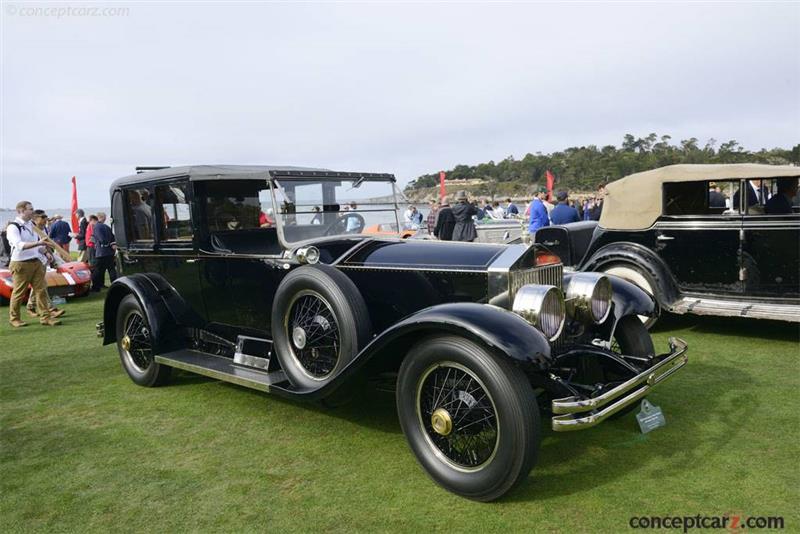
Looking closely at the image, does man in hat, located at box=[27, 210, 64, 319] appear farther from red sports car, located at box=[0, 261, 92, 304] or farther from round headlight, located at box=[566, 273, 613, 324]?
round headlight, located at box=[566, 273, 613, 324]

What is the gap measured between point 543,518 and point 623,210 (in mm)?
4736

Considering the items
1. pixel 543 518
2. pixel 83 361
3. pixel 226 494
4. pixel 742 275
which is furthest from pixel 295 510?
pixel 742 275

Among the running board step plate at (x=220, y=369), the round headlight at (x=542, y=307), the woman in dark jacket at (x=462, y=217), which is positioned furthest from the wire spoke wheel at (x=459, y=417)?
the woman in dark jacket at (x=462, y=217)

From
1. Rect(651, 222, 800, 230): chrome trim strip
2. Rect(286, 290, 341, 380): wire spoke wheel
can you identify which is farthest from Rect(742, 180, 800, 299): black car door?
Rect(286, 290, 341, 380): wire spoke wheel

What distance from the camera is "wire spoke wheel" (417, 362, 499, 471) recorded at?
2844mm

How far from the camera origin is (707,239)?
595 cm

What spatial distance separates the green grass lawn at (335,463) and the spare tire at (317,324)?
1.60 ft

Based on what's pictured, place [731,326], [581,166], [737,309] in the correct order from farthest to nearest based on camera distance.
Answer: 1. [581,166]
2. [731,326]
3. [737,309]

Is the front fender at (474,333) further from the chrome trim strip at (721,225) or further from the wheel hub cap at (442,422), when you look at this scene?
the chrome trim strip at (721,225)

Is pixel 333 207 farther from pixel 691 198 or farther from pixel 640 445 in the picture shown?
pixel 691 198

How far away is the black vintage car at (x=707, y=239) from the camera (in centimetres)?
562

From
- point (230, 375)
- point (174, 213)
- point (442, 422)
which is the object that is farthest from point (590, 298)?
point (174, 213)

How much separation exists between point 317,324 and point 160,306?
1.91 metres

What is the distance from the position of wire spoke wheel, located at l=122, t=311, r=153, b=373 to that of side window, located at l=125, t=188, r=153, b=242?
739 millimetres
